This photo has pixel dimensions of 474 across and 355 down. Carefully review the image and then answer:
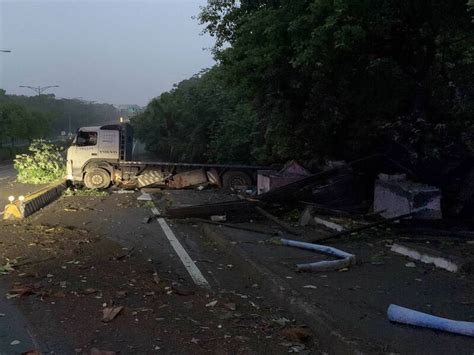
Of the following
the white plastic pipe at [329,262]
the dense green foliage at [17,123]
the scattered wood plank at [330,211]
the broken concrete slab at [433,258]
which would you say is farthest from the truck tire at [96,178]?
the dense green foliage at [17,123]

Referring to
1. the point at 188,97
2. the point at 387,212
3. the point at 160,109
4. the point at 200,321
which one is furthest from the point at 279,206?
the point at 160,109

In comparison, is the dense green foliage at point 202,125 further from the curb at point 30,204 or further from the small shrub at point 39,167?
the small shrub at point 39,167

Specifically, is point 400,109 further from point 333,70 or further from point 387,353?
point 387,353

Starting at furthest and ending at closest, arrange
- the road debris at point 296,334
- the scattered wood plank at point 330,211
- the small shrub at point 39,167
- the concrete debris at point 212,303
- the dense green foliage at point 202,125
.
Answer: the dense green foliage at point 202,125, the small shrub at point 39,167, the scattered wood plank at point 330,211, the concrete debris at point 212,303, the road debris at point 296,334

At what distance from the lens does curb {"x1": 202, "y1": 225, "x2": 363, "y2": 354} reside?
4.77 meters

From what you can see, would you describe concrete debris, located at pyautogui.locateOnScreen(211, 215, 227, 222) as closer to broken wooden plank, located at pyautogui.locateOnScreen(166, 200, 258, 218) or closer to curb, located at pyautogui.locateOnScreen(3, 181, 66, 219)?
broken wooden plank, located at pyautogui.locateOnScreen(166, 200, 258, 218)

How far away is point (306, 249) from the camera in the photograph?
29.1 feet

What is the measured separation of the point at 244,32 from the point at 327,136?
4239 millimetres

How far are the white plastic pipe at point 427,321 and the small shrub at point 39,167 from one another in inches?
844

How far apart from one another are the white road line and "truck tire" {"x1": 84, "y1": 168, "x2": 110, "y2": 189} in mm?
11816

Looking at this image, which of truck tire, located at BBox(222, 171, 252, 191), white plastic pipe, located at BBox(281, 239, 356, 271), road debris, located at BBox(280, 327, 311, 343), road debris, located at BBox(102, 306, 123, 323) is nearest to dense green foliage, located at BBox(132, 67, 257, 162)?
truck tire, located at BBox(222, 171, 252, 191)

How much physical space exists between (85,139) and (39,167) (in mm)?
2501

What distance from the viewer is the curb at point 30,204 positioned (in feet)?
43.4

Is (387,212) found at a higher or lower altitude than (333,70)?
lower
